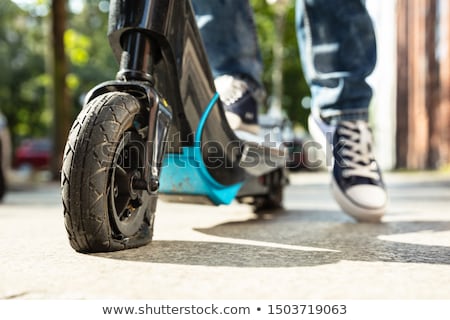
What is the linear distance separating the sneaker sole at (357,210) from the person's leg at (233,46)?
1.59ft

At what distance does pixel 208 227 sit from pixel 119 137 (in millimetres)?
1004

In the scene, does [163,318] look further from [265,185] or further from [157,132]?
[265,185]

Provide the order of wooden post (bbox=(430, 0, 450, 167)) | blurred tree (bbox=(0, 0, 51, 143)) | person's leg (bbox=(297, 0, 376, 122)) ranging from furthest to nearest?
blurred tree (bbox=(0, 0, 51, 143)) < wooden post (bbox=(430, 0, 450, 167)) < person's leg (bbox=(297, 0, 376, 122))

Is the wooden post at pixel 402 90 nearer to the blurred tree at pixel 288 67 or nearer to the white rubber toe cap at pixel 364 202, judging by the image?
the blurred tree at pixel 288 67

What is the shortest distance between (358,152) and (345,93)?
0.30m

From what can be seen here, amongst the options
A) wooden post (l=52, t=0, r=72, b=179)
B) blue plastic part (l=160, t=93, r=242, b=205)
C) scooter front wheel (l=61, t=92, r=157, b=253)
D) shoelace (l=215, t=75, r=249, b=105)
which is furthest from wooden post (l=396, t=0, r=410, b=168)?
scooter front wheel (l=61, t=92, r=157, b=253)

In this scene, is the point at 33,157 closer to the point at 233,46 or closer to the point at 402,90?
the point at 402,90

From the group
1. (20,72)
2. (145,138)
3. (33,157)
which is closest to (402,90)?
(33,157)

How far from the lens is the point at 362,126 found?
2.83 m

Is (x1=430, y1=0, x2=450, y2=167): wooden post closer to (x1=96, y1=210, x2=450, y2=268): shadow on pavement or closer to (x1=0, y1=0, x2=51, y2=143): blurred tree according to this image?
(x1=96, y1=210, x2=450, y2=268): shadow on pavement

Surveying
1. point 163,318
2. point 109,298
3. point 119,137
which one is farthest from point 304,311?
point 119,137

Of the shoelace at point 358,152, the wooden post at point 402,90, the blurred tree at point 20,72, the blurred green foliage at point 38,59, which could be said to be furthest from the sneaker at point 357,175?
the blurred tree at point 20,72

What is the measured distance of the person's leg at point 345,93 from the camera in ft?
8.94

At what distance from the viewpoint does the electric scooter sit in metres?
1.58
